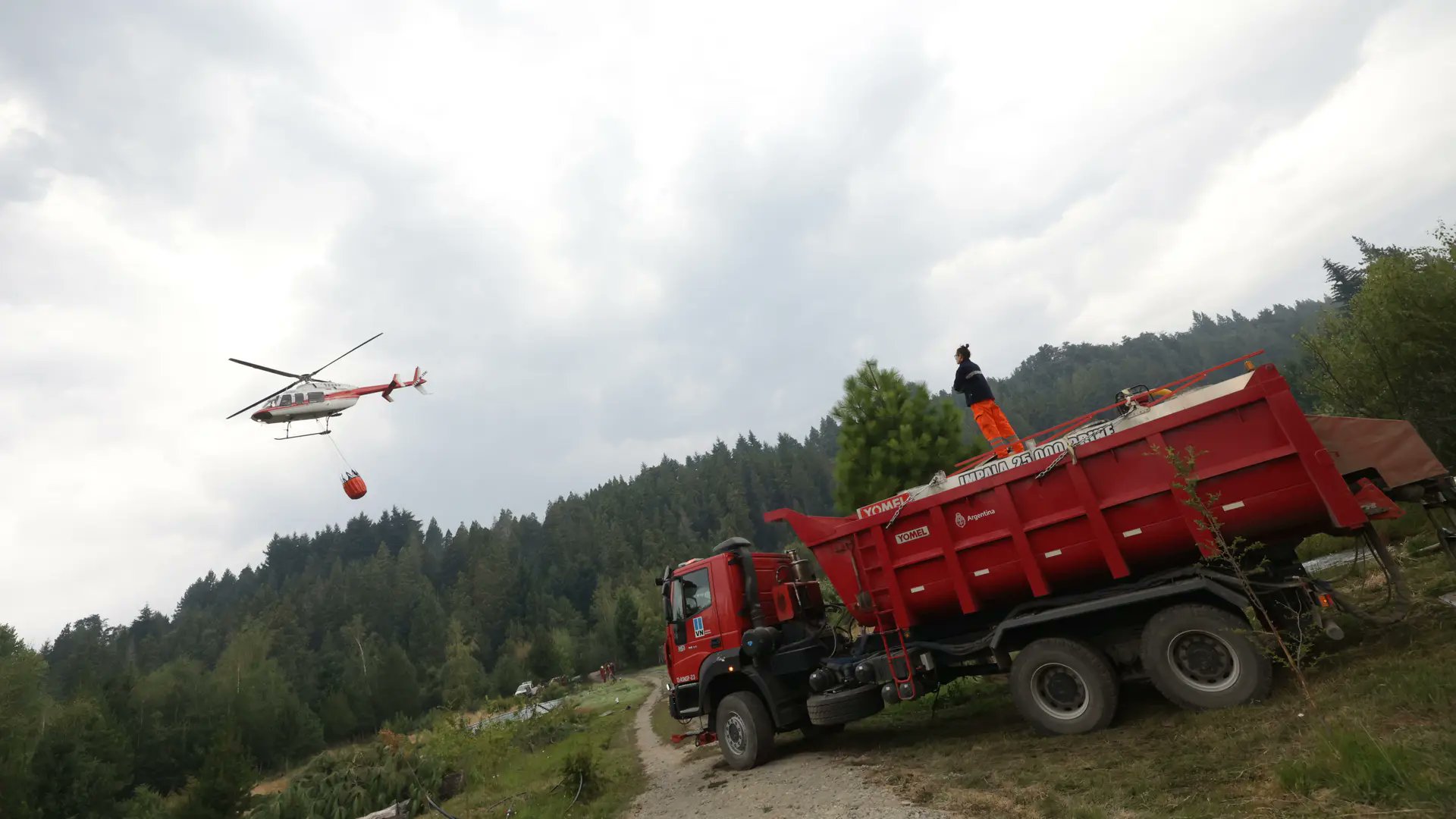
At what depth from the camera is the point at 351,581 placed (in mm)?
102938

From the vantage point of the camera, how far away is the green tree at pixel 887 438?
22953 mm

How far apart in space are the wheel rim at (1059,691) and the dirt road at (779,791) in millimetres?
2393

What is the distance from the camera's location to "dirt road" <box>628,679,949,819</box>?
24.0 ft

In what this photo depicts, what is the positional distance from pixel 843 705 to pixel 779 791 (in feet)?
4.91

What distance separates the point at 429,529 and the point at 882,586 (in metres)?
192

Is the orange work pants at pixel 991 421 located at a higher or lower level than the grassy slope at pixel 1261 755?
higher

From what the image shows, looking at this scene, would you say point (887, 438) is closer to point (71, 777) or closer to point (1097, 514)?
point (1097, 514)

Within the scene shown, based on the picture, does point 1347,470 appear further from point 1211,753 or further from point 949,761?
point 949,761

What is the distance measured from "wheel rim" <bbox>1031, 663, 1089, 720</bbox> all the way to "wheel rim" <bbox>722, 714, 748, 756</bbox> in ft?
14.7

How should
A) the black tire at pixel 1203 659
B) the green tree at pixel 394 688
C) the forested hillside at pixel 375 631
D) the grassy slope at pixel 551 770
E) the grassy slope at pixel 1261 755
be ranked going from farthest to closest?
the green tree at pixel 394 688
the forested hillside at pixel 375 631
the grassy slope at pixel 551 770
the black tire at pixel 1203 659
the grassy slope at pixel 1261 755

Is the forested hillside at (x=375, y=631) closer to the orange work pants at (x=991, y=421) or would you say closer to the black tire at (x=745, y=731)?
the black tire at (x=745, y=731)

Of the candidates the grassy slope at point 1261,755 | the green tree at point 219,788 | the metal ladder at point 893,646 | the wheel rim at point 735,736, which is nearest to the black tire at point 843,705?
the metal ladder at point 893,646

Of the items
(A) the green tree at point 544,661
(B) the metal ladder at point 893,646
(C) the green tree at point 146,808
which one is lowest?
(C) the green tree at point 146,808

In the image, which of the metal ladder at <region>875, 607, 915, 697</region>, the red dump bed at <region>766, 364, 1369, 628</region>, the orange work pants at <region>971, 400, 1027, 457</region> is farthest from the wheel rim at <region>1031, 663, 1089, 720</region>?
the orange work pants at <region>971, 400, 1027, 457</region>
